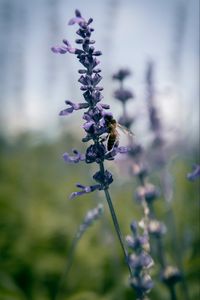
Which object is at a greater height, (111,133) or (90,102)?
(90,102)

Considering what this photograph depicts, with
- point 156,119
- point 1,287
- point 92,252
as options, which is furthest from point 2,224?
point 156,119

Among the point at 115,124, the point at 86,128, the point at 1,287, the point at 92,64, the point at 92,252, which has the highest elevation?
the point at 92,64

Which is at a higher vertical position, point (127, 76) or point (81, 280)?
point (127, 76)

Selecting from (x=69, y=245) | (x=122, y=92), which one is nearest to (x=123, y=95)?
(x=122, y=92)

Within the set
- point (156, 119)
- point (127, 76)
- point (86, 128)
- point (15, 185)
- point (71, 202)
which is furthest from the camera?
point (15, 185)

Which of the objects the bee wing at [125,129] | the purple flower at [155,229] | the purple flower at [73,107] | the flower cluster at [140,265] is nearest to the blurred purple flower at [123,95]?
the bee wing at [125,129]

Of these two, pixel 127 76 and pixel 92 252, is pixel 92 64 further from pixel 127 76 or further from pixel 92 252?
pixel 92 252

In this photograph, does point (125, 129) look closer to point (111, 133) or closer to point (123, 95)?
point (111, 133)

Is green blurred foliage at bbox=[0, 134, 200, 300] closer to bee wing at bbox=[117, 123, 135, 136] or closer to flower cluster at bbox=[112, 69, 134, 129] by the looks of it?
flower cluster at bbox=[112, 69, 134, 129]
